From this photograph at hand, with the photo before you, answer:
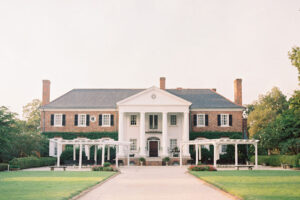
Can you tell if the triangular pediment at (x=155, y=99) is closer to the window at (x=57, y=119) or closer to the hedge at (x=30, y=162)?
the window at (x=57, y=119)

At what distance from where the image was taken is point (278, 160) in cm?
3738

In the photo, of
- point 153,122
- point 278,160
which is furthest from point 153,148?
point 278,160

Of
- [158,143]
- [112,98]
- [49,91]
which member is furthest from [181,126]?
[49,91]

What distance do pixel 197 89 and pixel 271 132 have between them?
14.5 m

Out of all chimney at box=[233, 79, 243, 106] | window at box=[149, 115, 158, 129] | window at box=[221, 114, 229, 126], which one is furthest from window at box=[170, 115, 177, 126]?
chimney at box=[233, 79, 243, 106]

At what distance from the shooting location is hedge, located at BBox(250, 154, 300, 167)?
3383cm

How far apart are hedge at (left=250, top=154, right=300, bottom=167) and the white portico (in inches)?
321

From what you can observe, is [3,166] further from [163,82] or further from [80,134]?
[163,82]

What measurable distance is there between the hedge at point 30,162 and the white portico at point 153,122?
790 centimetres

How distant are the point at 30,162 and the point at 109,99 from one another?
672 inches

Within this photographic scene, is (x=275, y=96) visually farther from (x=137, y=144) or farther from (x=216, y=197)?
(x=216, y=197)

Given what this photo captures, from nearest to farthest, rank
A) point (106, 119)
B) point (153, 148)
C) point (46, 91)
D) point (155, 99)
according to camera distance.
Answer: point (155, 99) < point (153, 148) < point (106, 119) < point (46, 91)

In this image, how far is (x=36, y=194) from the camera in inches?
548

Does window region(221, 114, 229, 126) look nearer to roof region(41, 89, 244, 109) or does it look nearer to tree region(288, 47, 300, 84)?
roof region(41, 89, 244, 109)
